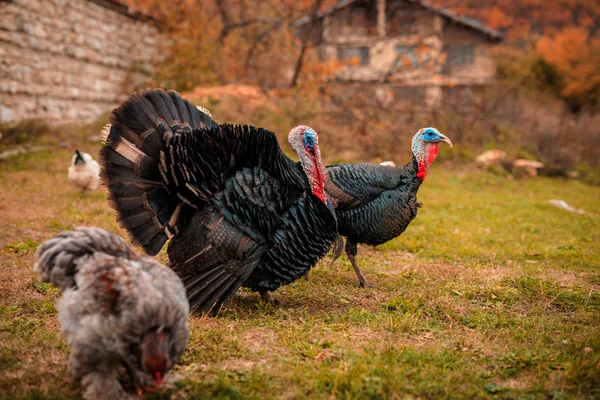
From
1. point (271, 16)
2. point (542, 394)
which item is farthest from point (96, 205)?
point (271, 16)

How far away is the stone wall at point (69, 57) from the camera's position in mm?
10766

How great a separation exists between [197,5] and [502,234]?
39.0ft

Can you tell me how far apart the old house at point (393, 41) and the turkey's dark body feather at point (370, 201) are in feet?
32.5

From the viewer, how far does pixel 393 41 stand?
1875 centimetres

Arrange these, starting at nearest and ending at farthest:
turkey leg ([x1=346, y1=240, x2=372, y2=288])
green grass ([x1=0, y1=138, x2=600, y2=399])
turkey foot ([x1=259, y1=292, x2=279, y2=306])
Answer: green grass ([x1=0, y1=138, x2=600, y2=399])
turkey foot ([x1=259, y1=292, x2=279, y2=306])
turkey leg ([x1=346, y1=240, x2=372, y2=288])

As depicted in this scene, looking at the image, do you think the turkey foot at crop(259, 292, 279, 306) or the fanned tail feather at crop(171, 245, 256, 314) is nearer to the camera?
the fanned tail feather at crop(171, 245, 256, 314)

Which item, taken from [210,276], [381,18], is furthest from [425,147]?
[381,18]

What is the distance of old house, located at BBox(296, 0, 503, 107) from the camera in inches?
603

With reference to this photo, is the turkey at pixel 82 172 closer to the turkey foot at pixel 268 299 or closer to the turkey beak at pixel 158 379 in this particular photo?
the turkey foot at pixel 268 299

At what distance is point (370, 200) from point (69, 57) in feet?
32.3

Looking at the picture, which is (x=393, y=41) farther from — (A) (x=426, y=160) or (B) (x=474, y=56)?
(A) (x=426, y=160)

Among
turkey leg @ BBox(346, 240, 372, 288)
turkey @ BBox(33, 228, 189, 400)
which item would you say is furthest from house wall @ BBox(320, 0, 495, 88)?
turkey @ BBox(33, 228, 189, 400)

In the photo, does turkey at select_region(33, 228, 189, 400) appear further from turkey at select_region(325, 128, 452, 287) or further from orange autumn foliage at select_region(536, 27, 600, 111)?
orange autumn foliage at select_region(536, 27, 600, 111)

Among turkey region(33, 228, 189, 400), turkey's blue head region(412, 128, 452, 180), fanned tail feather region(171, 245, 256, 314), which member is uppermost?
turkey's blue head region(412, 128, 452, 180)
